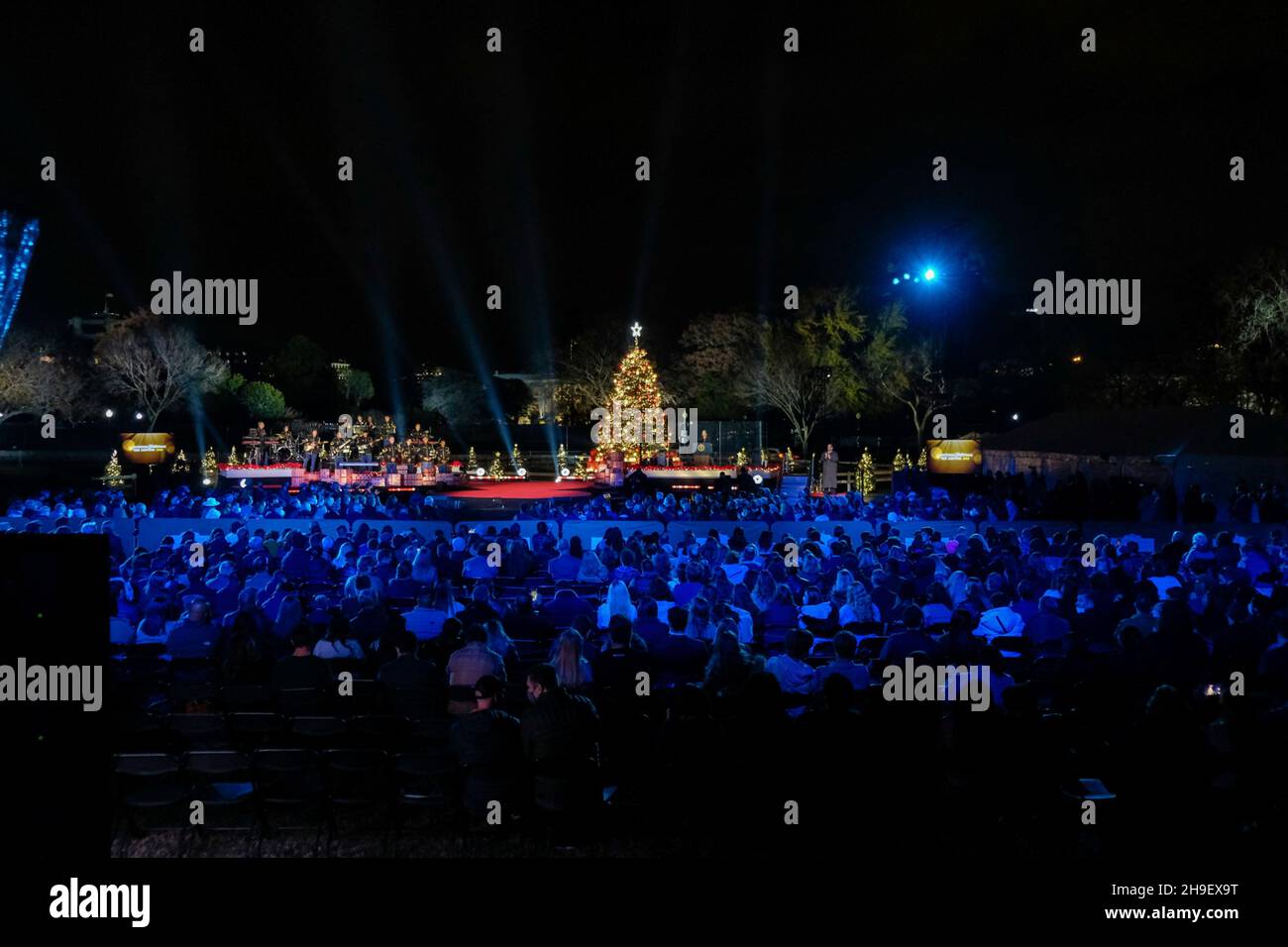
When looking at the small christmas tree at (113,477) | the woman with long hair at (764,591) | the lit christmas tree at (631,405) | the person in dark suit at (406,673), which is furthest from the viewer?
the lit christmas tree at (631,405)

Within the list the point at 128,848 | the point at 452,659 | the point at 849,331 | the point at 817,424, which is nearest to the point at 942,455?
the point at 849,331

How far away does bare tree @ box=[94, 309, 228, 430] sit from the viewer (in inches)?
1866

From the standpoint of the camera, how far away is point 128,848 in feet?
19.5

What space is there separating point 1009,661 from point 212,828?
5986 millimetres

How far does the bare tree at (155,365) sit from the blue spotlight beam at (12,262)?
47.8 ft

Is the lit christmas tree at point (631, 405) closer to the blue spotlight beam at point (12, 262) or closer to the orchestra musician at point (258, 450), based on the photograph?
the orchestra musician at point (258, 450)

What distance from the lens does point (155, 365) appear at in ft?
157

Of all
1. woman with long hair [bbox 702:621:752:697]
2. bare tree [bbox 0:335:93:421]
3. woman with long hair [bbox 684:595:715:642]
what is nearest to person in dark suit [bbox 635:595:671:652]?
woman with long hair [bbox 684:595:715:642]

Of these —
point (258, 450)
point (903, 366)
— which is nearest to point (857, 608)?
point (258, 450)

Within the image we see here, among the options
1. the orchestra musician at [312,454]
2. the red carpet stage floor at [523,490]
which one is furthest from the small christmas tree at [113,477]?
the red carpet stage floor at [523,490]

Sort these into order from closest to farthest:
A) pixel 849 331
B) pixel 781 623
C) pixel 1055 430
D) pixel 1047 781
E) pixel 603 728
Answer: pixel 1047 781
pixel 603 728
pixel 781 623
pixel 1055 430
pixel 849 331

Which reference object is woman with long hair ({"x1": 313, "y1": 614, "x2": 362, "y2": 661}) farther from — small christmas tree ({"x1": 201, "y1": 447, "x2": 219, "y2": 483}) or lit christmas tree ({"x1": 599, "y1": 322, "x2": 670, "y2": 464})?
lit christmas tree ({"x1": 599, "y1": 322, "x2": 670, "y2": 464})

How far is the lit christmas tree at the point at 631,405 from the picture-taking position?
1232 inches
